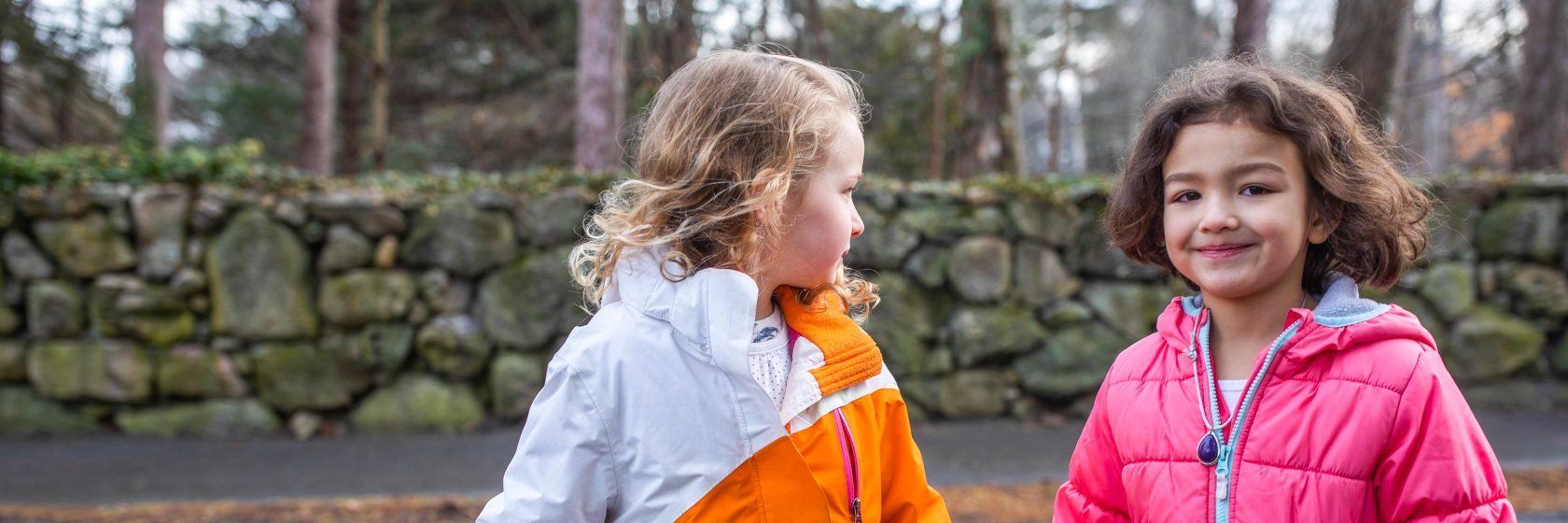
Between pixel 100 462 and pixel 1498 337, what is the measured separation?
24.1ft

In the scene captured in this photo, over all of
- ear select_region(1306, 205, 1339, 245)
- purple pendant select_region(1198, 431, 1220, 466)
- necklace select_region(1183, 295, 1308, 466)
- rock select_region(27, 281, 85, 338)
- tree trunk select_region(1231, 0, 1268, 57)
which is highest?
tree trunk select_region(1231, 0, 1268, 57)

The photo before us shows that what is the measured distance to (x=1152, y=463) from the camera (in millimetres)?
1516

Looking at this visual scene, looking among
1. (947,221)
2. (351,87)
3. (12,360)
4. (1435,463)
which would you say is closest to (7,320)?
(12,360)

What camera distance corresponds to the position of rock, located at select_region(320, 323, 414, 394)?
525 cm

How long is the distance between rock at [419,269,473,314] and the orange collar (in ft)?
13.4

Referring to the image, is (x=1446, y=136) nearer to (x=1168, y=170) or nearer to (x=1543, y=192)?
(x=1543, y=192)

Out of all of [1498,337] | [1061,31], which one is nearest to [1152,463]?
[1498,337]

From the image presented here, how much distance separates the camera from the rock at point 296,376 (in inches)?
205

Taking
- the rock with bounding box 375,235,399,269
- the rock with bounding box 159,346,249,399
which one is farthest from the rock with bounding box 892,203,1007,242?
the rock with bounding box 159,346,249,399

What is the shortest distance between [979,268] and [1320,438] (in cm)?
414

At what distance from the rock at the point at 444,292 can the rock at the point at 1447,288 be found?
5.31 m

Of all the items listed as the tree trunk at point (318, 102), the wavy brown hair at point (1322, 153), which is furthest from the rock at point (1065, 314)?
the tree trunk at point (318, 102)

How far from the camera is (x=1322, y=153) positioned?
4.86 feet

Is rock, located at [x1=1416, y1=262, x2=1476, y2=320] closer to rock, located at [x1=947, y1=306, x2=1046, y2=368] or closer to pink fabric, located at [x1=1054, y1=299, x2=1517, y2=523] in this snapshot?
rock, located at [x1=947, y1=306, x2=1046, y2=368]
